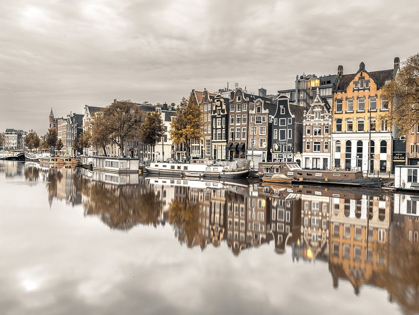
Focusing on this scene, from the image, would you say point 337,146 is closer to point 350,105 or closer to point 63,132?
point 350,105

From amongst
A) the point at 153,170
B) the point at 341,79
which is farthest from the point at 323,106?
the point at 153,170

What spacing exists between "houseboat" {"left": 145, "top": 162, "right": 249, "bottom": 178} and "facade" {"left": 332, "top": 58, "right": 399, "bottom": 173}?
1721 cm

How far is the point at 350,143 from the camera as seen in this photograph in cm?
6081

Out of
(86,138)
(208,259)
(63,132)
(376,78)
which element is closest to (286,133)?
(376,78)

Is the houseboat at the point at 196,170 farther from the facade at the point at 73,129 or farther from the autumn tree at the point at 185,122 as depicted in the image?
the facade at the point at 73,129

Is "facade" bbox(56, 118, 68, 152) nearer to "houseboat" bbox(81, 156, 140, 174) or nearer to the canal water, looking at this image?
"houseboat" bbox(81, 156, 140, 174)

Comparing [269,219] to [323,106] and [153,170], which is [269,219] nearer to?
[323,106]

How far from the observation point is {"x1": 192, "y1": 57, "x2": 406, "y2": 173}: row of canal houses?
57875 millimetres

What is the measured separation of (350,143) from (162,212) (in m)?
43.1

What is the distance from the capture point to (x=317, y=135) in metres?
64.5

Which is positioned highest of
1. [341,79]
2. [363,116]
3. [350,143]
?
[341,79]

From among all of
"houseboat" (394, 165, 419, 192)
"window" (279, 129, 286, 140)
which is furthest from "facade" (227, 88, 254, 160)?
"houseboat" (394, 165, 419, 192)

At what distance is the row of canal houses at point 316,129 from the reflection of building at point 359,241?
82.3 feet

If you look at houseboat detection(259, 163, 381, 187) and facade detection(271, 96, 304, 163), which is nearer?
houseboat detection(259, 163, 381, 187)
